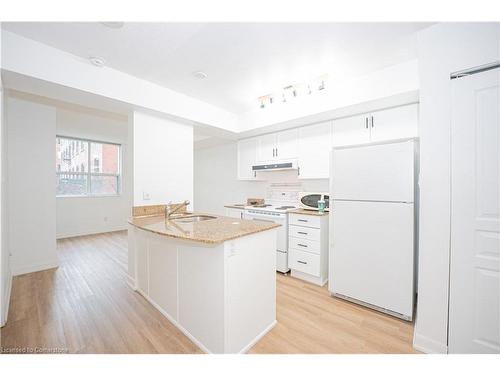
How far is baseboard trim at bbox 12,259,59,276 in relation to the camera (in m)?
2.75

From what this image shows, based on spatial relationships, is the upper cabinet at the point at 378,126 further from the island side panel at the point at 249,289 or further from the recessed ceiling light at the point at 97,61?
the recessed ceiling light at the point at 97,61

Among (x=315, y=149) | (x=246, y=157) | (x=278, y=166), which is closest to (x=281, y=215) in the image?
(x=278, y=166)

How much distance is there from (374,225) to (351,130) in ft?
4.05

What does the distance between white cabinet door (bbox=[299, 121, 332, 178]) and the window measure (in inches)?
198

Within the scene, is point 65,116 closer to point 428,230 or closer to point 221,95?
point 221,95

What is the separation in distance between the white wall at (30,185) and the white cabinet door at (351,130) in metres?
4.11

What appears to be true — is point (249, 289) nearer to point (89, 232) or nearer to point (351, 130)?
point (351, 130)

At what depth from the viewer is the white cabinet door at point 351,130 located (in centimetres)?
245

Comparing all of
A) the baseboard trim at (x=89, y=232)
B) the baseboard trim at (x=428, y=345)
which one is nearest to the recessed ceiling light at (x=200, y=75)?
the baseboard trim at (x=428, y=345)

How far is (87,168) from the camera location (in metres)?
5.05

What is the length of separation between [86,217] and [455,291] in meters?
6.46

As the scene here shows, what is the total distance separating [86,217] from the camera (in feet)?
16.2

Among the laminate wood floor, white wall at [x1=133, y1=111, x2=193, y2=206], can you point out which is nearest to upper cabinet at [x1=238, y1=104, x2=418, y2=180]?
white wall at [x1=133, y1=111, x2=193, y2=206]
